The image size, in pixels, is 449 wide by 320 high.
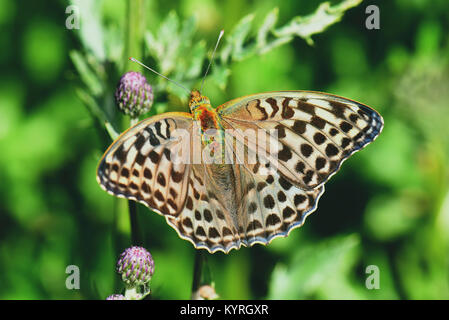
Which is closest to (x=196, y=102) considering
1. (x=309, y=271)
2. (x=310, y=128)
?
(x=310, y=128)

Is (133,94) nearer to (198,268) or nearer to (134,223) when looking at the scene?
(134,223)

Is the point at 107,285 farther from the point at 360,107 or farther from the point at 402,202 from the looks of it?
the point at 402,202

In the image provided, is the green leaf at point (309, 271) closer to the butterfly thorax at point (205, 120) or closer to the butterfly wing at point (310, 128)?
the butterfly wing at point (310, 128)

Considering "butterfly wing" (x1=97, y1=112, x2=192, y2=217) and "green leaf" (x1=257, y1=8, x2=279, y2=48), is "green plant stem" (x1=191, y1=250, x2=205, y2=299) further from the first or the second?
"green leaf" (x1=257, y1=8, x2=279, y2=48)

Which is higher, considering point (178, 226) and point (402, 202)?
point (402, 202)

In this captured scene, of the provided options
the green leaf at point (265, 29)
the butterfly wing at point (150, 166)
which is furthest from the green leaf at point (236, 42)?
the butterfly wing at point (150, 166)

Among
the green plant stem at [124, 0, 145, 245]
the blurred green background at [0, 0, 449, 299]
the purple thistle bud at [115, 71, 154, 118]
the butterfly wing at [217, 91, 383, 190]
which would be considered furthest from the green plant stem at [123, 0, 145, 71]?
the blurred green background at [0, 0, 449, 299]
